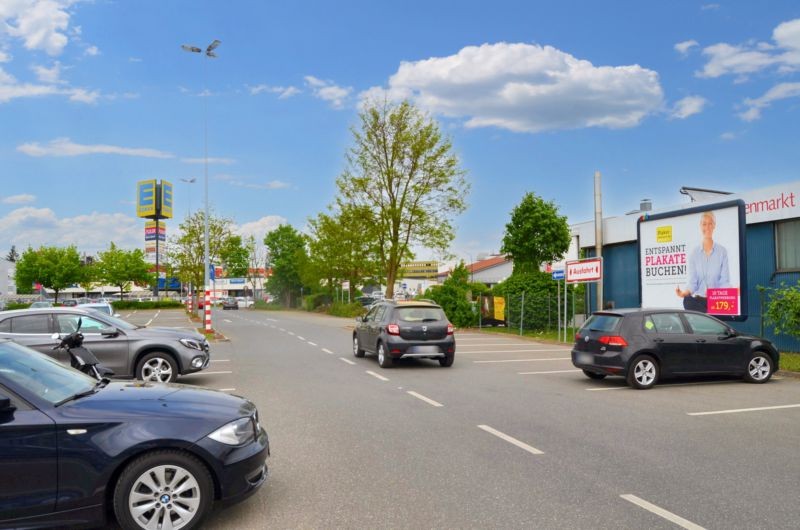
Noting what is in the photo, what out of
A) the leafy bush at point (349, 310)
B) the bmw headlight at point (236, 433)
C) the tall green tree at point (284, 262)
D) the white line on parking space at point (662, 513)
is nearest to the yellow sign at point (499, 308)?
the leafy bush at point (349, 310)

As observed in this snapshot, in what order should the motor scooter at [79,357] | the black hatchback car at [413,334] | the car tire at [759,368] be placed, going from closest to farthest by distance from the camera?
1. the motor scooter at [79,357]
2. the car tire at [759,368]
3. the black hatchback car at [413,334]

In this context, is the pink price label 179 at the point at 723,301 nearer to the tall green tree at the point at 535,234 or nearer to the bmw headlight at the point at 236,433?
the tall green tree at the point at 535,234

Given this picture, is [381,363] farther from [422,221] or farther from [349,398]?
[422,221]

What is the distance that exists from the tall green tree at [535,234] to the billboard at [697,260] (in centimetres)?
742

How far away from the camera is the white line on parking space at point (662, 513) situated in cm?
471

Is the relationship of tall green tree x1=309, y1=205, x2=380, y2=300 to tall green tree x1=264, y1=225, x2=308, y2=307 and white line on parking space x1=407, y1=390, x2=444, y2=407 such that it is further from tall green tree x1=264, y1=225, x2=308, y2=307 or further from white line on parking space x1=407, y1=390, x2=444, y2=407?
white line on parking space x1=407, y1=390, x2=444, y2=407

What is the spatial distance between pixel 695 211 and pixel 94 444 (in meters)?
17.3

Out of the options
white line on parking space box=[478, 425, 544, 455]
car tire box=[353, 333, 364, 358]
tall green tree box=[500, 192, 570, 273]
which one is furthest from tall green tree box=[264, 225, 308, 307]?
white line on parking space box=[478, 425, 544, 455]

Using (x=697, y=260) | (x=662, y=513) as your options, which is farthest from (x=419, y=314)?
(x=662, y=513)

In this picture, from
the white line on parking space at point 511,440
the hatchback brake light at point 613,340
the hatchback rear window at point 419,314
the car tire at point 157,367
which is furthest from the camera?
the hatchback rear window at point 419,314

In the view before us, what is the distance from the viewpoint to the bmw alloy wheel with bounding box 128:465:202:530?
14.4 ft

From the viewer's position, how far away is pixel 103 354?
11.5m

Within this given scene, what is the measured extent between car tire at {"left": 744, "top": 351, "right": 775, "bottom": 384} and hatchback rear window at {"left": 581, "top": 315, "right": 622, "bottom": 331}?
2713 millimetres

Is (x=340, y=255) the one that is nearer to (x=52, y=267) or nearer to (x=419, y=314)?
(x=52, y=267)
